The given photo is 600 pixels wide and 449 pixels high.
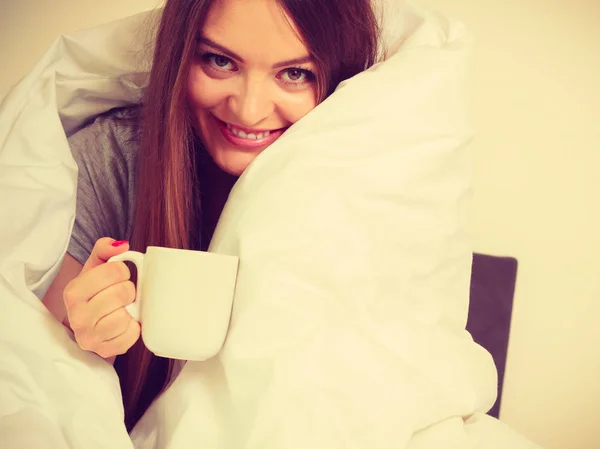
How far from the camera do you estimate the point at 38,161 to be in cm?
58

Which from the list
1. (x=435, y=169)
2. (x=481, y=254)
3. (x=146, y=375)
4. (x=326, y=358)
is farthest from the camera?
(x=481, y=254)

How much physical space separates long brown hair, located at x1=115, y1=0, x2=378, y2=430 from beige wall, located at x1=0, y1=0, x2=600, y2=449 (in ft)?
1.41

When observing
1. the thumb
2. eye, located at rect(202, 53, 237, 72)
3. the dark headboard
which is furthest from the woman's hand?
the dark headboard

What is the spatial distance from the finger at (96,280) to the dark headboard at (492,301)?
795mm

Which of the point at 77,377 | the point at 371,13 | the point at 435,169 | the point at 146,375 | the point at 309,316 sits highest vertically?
the point at 371,13

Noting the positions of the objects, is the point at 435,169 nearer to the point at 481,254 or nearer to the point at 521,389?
the point at 481,254

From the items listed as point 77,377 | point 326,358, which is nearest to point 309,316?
point 326,358

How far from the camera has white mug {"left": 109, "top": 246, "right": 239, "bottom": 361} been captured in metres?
0.39

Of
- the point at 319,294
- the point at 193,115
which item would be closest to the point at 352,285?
the point at 319,294

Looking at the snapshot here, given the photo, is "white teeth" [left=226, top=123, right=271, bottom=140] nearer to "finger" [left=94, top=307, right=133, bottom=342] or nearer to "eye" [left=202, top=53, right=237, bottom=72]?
"eye" [left=202, top=53, right=237, bottom=72]

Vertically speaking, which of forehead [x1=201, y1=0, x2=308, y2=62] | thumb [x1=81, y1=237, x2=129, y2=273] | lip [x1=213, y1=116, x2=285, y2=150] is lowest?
thumb [x1=81, y1=237, x2=129, y2=273]

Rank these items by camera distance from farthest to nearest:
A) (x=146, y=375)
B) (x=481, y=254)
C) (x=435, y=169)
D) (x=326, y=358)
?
(x=481, y=254) → (x=146, y=375) → (x=435, y=169) → (x=326, y=358)

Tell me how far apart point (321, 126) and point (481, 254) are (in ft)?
2.13

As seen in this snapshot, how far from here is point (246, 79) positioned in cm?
60
